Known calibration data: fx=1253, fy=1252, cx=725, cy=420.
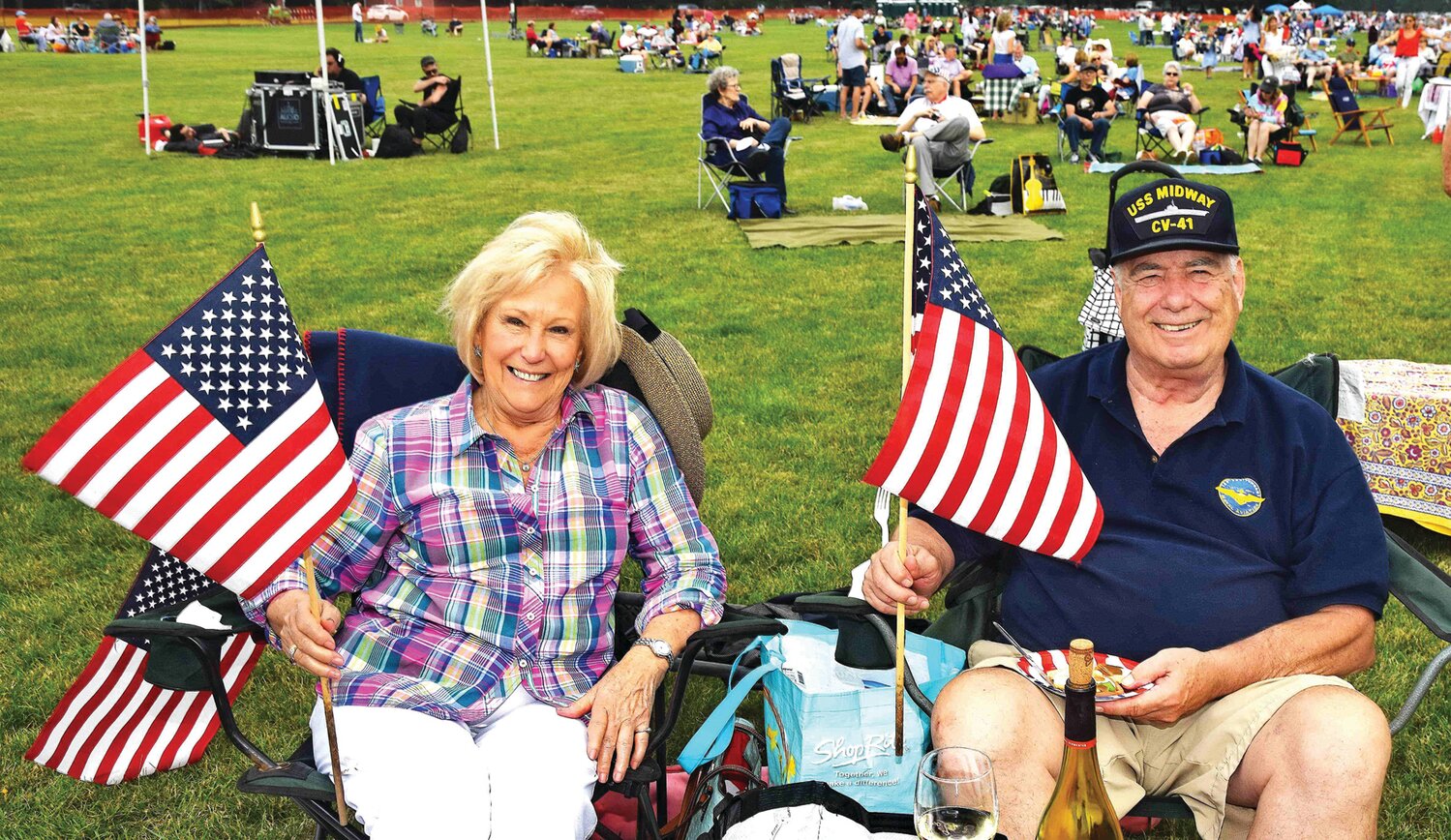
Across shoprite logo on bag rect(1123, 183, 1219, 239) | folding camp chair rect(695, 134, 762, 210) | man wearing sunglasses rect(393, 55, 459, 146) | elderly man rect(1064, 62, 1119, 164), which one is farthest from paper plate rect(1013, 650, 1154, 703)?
man wearing sunglasses rect(393, 55, 459, 146)

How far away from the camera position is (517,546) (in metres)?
2.94

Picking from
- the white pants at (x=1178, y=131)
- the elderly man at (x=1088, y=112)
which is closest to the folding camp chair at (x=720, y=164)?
the elderly man at (x=1088, y=112)

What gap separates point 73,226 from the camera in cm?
1211

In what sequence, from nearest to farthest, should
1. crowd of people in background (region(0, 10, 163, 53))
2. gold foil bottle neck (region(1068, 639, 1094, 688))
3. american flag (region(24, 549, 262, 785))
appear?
gold foil bottle neck (region(1068, 639, 1094, 688)) → american flag (region(24, 549, 262, 785)) → crowd of people in background (region(0, 10, 163, 53))

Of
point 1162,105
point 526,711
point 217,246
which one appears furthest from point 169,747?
point 1162,105

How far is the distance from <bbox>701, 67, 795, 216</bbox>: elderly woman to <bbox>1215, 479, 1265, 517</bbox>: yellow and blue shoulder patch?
9888 millimetres

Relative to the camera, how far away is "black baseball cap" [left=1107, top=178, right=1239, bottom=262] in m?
2.82

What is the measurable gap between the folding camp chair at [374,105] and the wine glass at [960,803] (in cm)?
1732

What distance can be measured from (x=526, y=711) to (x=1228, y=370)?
1.80 metres

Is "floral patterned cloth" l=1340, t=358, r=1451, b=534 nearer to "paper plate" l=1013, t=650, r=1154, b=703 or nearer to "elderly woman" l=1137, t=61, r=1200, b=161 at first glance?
"paper plate" l=1013, t=650, r=1154, b=703

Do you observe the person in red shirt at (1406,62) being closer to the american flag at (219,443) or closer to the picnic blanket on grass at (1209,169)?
the picnic blanket on grass at (1209,169)

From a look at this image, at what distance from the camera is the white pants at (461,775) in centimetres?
255

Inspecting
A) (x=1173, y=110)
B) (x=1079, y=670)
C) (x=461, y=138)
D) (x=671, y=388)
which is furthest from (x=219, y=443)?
(x=1173, y=110)

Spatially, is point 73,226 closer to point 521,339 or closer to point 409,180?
point 409,180
